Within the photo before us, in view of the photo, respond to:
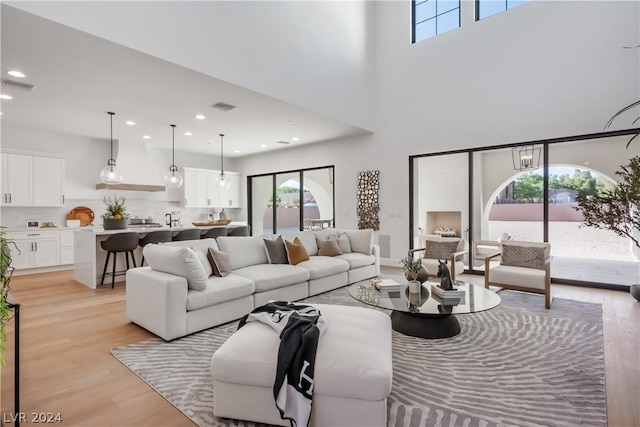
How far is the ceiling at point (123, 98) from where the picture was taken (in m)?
3.28

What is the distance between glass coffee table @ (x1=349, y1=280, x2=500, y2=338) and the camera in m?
2.90

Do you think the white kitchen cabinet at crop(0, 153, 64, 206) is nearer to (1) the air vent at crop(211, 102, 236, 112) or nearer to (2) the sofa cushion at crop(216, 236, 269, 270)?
(1) the air vent at crop(211, 102, 236, 112)

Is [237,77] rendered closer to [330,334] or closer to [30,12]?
[30,12]

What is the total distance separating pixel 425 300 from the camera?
3172 millimetres

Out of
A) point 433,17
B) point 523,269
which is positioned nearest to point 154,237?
point 523,269

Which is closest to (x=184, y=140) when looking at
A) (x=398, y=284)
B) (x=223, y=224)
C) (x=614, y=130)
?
(x=223, y=224)

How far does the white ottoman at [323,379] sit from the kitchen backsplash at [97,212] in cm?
602

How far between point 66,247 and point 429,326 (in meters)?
6.96

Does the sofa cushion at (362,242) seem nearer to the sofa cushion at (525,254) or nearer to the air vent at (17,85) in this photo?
the sofa cushion at (525,254)

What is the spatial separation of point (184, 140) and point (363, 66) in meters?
4.37

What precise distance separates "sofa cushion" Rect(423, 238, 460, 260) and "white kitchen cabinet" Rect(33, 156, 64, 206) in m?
7.16

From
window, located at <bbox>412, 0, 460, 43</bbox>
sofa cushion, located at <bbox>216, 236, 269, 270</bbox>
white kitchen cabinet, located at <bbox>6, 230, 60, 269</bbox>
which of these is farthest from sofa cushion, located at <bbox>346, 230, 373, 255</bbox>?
white kitchen cabinet, located at <bbox>6, 230, 60, 269</bbox>

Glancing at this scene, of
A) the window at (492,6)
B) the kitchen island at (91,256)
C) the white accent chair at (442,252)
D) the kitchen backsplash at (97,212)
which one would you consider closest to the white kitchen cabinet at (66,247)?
the kitchen backsplash at (97,212)

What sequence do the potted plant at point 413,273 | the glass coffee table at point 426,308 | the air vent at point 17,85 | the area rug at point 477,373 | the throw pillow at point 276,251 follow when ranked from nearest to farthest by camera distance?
the area rug at point 477,373
the glass coffee table at point 426,308
the potted plant at point 413,273
the air vent at point 17,85
the throw pillow at point 276,251
